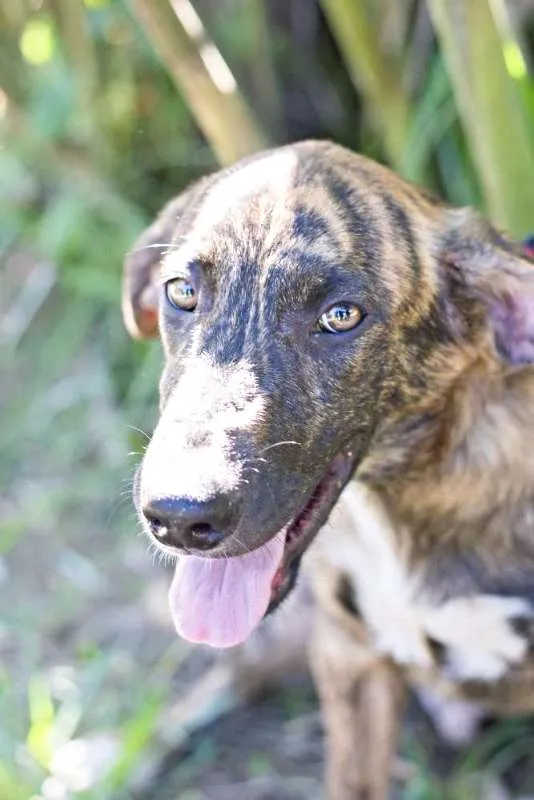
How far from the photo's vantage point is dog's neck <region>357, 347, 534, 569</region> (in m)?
2.73

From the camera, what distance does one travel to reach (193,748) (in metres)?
3.76

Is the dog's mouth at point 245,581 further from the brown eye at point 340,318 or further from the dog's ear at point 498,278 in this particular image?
the dog's ear at point 498,278

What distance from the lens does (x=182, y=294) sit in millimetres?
2592

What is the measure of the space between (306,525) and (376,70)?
1.90 m

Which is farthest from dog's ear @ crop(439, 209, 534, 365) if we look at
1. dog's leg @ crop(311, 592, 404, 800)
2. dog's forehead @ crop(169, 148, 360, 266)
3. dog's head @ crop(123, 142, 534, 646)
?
dog's leg @ crop(311, 592, 404, 800)

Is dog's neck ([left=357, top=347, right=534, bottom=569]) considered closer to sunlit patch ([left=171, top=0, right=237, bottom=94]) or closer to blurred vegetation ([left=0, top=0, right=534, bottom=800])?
blurred vegetation ([left=0, top=0, right=534, bottom=800])

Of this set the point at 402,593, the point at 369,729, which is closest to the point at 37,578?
the point at 369,729

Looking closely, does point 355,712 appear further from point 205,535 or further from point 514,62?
point 514,62

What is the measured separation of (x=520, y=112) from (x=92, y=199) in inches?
89.6

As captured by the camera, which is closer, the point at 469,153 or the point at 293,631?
the point at 293,631

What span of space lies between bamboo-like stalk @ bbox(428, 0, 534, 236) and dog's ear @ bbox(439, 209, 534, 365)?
2.06 feet

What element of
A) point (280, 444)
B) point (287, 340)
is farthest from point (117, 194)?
point (280, 444)

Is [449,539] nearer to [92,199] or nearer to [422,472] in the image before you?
[422,472]

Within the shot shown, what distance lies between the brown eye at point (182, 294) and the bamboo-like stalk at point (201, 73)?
3.47 feet
